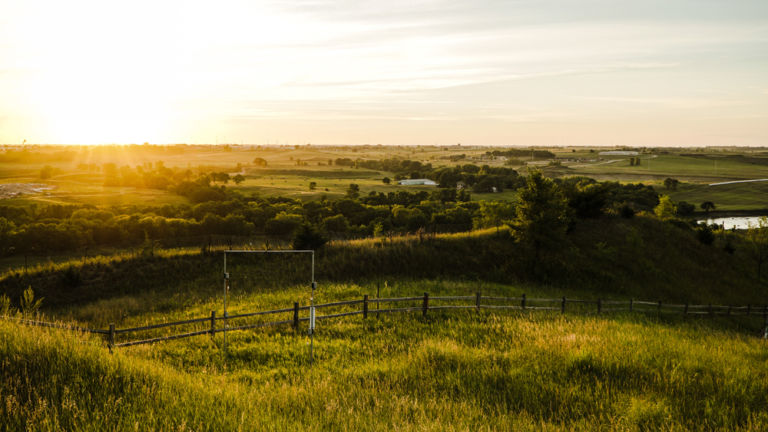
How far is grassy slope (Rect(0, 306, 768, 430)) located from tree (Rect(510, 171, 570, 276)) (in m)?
20.5

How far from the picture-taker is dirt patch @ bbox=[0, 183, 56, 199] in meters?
111

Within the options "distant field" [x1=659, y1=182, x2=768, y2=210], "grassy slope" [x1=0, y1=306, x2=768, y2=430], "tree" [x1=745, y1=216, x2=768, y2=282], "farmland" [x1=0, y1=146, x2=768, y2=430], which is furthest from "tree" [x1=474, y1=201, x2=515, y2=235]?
"distant field" [x1=659, y1=182, x2=768, y2=210]

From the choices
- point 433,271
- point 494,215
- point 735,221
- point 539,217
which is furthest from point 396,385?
point 735,221

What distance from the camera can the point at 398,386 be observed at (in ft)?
31.0

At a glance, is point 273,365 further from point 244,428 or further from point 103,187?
point 103,187

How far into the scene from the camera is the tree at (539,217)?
34062 millimetres

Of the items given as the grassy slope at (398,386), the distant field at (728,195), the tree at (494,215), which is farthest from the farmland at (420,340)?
the distant field at (728,195)

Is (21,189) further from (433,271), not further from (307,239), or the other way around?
(433,271)

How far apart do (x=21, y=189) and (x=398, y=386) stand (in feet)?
511

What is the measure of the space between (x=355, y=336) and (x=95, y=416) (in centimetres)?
1002

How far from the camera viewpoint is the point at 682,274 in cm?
4106

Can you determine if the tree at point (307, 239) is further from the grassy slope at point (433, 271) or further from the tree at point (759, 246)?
the tree at point (759, 246)

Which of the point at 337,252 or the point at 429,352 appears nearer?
the point at 429,352

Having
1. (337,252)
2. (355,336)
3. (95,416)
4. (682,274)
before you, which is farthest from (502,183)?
(95,416)
